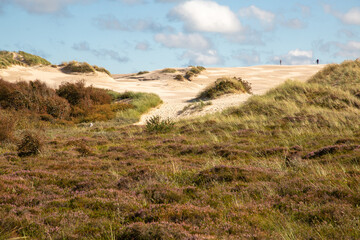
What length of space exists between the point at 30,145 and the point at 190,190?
7345 mm

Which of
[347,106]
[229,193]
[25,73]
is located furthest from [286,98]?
[25,73]

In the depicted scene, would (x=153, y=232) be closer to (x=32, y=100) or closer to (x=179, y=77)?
(x=32, y=100)

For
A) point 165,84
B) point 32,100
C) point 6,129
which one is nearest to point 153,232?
point 6,129

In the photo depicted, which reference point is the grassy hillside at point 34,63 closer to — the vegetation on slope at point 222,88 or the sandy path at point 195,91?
the sandy path at point 195,91

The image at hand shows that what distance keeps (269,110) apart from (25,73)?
37802 millimetres

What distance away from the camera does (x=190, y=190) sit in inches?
267

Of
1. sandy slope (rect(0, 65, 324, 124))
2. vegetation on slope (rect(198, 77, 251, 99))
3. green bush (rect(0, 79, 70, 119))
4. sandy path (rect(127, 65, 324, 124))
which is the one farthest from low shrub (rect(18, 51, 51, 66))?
vegetation on slope (rect(198, 77, 251, 99))

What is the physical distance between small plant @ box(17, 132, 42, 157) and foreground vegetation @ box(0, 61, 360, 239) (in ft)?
1.27

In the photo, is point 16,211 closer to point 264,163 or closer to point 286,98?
point 264,163

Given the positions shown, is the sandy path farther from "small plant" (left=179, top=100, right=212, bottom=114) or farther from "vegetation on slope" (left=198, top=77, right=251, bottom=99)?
"vegetation on slope" (left=198, top=77, right=251, bottom=99)

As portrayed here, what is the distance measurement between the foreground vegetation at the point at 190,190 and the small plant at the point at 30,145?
1.27ft

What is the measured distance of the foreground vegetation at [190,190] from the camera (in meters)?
4.70

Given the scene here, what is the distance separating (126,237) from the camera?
4.54 meters

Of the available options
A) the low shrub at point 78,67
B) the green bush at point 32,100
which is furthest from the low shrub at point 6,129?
the low shrub at point 78,67
